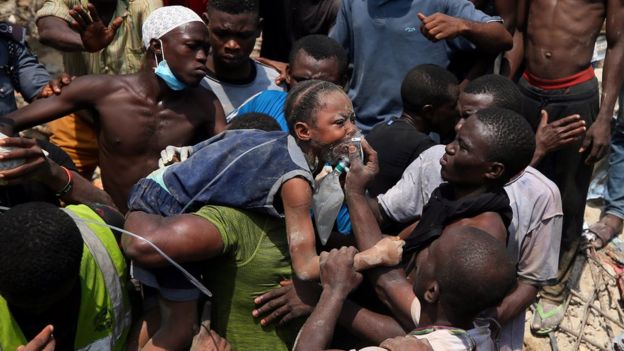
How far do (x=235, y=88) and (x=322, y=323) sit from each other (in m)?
2.03

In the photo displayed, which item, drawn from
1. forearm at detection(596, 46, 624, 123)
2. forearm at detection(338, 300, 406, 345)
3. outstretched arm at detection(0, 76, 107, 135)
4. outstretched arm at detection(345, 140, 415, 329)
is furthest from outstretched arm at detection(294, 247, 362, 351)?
forearm at detection(596, 46, 624, 123)

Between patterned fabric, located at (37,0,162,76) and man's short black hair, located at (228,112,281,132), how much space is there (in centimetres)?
190

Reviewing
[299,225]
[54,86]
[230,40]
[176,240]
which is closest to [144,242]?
[176,240]

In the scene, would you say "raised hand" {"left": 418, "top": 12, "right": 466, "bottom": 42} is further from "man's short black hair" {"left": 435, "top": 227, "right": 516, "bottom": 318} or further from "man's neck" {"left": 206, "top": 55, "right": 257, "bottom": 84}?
"man's short black hair" {"left": 435, "top": 227, "right": 516, "bottom": 318}

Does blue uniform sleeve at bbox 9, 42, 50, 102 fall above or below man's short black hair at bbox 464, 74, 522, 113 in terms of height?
below

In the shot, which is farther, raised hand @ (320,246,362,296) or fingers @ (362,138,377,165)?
fingers @ (362,138,377,165)

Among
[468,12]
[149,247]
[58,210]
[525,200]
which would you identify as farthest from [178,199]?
[468,12]

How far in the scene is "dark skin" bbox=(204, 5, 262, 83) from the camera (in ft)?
14.6

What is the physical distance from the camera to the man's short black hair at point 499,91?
3.79m

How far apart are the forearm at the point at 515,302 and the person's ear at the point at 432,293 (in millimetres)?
616

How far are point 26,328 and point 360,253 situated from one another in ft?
4.05

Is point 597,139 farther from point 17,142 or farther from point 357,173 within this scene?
point 17,142

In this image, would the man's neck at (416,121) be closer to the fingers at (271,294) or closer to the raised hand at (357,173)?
the raised hand at (357,173)

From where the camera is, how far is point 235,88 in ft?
15.1
